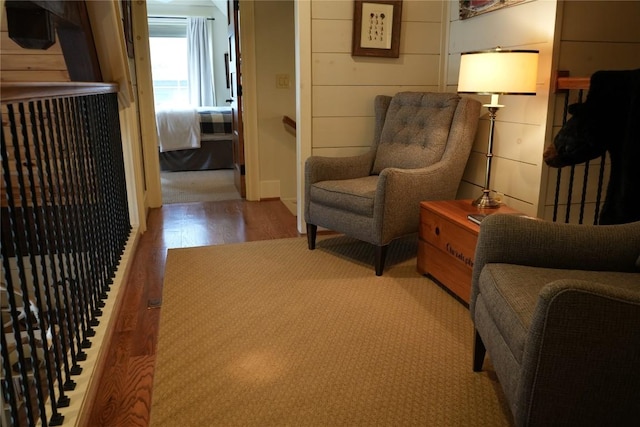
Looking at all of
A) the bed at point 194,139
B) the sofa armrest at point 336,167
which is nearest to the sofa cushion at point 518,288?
the sofa armrest at point 336,167

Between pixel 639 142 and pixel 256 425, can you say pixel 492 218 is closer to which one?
pixel 639 142

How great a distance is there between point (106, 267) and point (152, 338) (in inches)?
22.0

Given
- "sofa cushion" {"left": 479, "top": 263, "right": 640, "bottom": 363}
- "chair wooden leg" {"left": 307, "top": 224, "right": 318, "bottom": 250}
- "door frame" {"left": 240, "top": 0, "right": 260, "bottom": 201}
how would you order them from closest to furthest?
"sofa cushion" {"left": 479, "top": 263, "right": 640, "bottom": 363} → "chair wooden leg" {"left": 307, "top": 224, "right": 318, "bottom": 250} → "door frame" {"left": 240, "top": 0, "right": 260, "bottom": 201}

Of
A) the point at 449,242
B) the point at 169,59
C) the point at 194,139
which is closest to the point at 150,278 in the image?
the point at 449,242

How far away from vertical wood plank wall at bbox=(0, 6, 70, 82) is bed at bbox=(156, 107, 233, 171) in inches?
95.3

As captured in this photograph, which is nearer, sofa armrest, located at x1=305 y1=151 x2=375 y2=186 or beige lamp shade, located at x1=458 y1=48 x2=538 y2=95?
beige lamp shade, located at x1=458 y1=48 x2=538 y2=95

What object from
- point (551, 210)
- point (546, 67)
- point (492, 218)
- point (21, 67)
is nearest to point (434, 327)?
point (492, 218)

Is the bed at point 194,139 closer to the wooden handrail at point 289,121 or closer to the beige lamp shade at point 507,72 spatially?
the wooden handrail at point 289,121

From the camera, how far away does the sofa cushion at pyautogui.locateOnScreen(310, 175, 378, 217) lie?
9.20 feet

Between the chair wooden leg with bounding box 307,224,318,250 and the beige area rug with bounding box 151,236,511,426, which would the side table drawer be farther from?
the chair wooden leg with bounding box 307,224,318,250

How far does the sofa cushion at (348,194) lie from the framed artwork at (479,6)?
1183mm

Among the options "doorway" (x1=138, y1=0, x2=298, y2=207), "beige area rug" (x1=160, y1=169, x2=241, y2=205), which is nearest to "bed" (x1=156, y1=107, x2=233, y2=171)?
"beige area rug" (x1=160, y1=169, x2=241, y2=205)

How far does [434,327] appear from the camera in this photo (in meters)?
2.24

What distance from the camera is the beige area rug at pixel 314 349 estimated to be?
1.67m
